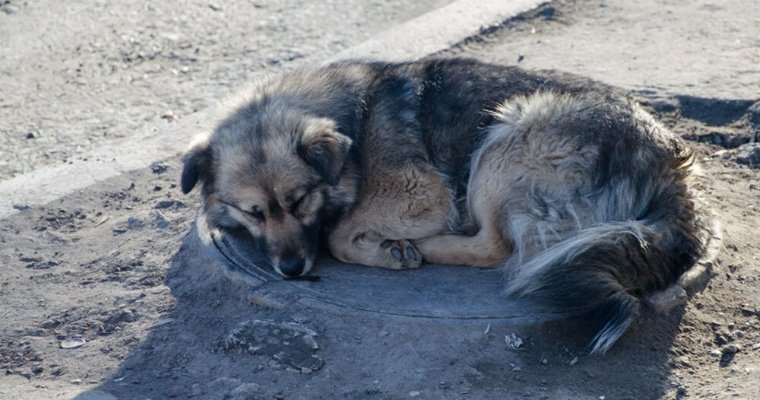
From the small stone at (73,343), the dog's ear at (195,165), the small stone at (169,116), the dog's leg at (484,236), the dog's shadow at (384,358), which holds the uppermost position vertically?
the dog's ear at (195,165)

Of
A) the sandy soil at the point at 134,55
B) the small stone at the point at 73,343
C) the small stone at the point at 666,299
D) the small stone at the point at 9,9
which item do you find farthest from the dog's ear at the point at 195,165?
the small stone at the point at 9,9

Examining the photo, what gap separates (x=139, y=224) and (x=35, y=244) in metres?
0.56

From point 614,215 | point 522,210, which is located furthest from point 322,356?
point 614,215

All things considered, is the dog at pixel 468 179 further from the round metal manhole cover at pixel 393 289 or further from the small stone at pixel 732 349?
the small stone at pixel 732 349

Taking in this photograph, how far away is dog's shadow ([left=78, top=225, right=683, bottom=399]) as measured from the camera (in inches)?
160

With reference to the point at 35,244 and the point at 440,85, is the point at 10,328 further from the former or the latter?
the point at 440,85

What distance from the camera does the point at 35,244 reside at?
18.2 ft

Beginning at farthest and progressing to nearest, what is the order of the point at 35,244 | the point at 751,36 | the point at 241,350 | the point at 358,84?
1. the point at 751,36
2. the point at 35,244
3. the point at 358,84
4. the point at 241,350

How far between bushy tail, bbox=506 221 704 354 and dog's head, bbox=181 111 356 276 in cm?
97

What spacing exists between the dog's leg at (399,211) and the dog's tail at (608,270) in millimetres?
625

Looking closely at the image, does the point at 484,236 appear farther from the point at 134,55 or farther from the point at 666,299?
the point at 134,55

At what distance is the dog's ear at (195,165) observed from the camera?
4.91 meters

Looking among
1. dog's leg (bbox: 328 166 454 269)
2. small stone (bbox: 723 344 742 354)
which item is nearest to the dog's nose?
dog's leg (bbox: 328 166 454 269)

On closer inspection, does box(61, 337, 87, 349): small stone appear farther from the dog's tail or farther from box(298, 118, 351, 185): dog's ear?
the dog's tail
